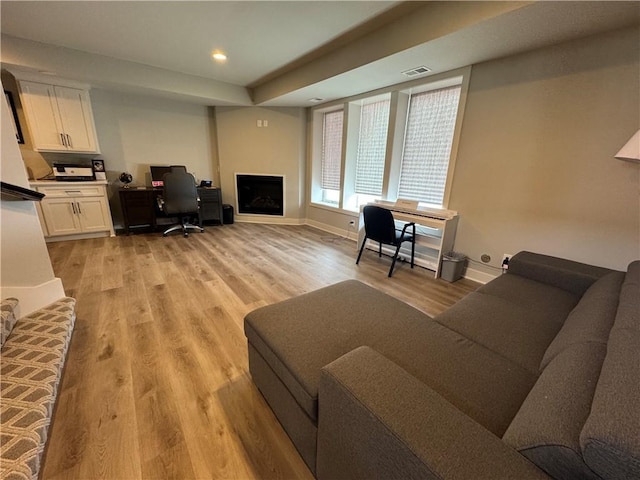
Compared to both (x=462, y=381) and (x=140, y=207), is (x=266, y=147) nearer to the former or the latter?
(x=140, y=207)

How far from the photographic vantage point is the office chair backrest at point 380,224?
9.55 feet

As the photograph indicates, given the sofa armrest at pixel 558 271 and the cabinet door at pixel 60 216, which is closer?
the sofa armrest at pixel 558 271

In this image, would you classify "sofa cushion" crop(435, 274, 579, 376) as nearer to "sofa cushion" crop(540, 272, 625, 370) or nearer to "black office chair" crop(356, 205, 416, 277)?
"sofa cushion" crop(540, 272, 625, 370)

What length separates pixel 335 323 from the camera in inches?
51.0

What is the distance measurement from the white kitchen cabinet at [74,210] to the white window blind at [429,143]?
15.1 ft

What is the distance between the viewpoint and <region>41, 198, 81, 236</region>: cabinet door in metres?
3.65

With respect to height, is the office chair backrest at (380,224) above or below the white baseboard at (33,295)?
above

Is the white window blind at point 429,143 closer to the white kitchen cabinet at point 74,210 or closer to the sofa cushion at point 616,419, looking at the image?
the sofa cushion at point 616,419

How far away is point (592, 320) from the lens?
110 cm

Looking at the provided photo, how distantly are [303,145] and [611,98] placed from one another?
13.7ft

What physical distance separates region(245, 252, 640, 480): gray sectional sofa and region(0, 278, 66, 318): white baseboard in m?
1.77

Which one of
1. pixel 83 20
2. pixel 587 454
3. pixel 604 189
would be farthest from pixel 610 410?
pixel 83 20

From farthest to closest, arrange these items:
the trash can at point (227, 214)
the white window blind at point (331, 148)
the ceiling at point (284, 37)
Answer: the trash can at point (227, 214) < the white window blind at point (331, 148) < the ceiling at point (284, 37)

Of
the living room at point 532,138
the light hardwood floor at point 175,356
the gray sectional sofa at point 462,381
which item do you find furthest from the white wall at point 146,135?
the gray sectional sofa at point 462,381
